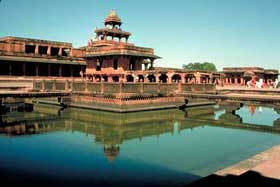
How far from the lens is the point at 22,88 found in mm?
40156

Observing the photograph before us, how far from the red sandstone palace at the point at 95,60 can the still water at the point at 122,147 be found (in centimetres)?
1832

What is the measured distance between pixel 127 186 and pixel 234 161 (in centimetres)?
530

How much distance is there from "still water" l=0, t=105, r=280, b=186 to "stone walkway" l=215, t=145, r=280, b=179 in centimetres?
183

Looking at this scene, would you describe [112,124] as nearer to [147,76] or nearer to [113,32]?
[147,76]

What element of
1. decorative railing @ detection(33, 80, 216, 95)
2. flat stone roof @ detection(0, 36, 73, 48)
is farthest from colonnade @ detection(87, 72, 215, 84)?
flat stone roof @ detection(0, 36, 73, 48)

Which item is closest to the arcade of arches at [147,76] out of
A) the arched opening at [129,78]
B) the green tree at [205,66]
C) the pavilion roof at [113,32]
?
the arched opening at [129,78]

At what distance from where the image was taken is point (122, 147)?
14992 millimetres

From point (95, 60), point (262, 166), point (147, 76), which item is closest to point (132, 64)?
point (147, 76)

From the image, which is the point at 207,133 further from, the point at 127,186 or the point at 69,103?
the point at 69,103

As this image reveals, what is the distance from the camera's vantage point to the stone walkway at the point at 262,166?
7602 millimetres

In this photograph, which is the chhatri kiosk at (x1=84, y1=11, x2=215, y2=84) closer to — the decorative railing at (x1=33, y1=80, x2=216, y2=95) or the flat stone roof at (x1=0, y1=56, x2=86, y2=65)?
the flat stone roof at (x1=0, y1=56, x2=86, y2=65)

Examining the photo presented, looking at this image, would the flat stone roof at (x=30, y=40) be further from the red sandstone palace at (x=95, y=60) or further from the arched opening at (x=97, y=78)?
the arched opening at (x=97, y=78)

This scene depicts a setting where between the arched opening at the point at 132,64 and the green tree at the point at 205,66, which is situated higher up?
the green tree at the point at 205,66

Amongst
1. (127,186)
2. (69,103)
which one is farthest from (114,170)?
(69,103)
